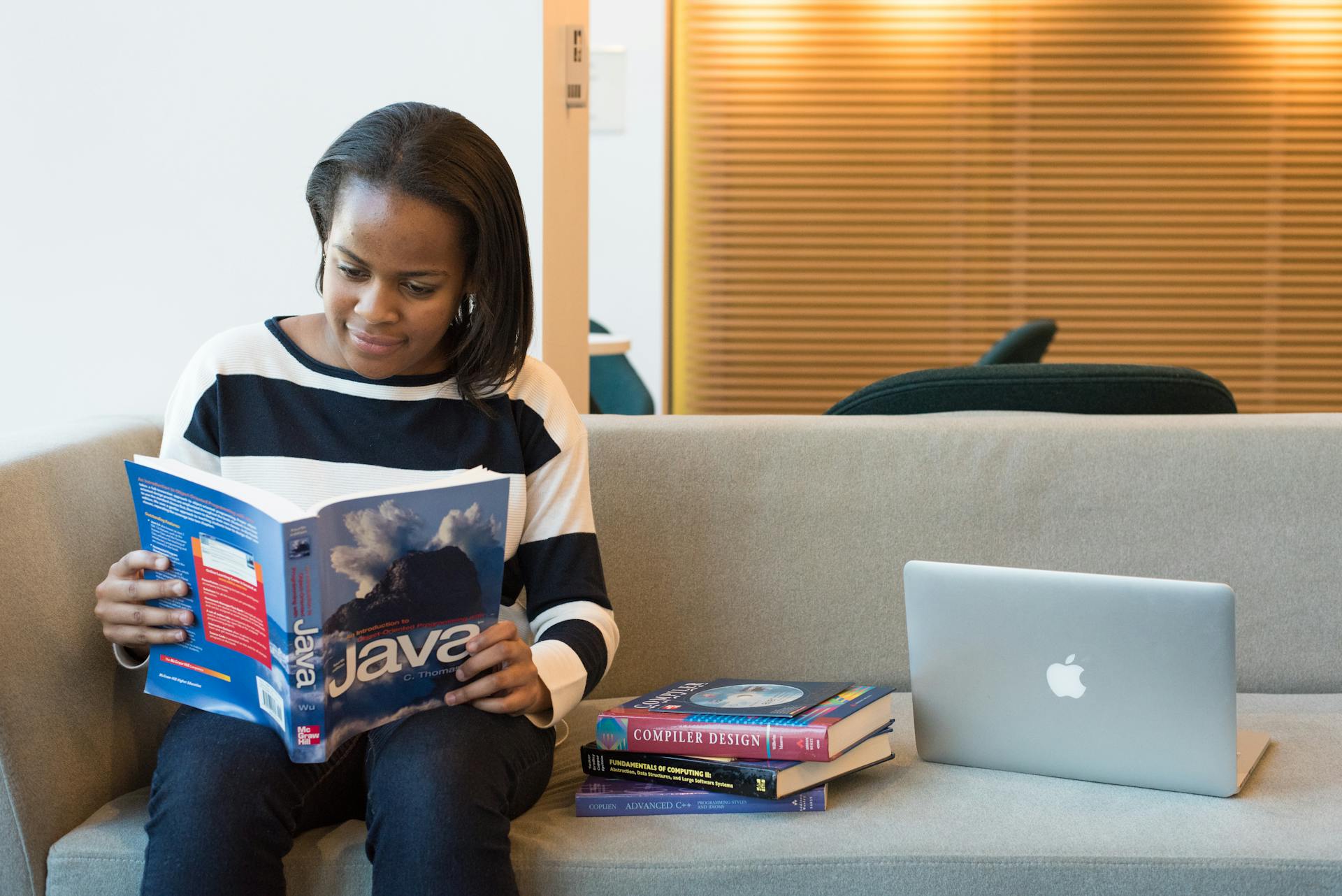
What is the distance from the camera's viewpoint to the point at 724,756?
1.30 metres

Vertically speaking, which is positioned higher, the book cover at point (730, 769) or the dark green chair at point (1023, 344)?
the dark green chair at point (1023, 344)

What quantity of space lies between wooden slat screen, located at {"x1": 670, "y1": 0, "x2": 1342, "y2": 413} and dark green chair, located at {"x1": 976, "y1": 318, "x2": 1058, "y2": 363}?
1.70m

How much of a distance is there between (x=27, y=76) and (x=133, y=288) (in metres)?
0.35

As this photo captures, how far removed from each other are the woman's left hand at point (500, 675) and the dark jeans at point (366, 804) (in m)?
0.02

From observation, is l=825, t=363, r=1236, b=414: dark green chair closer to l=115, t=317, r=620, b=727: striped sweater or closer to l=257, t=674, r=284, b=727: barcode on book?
l=115, t=317, r=620, b=727: striped sweater

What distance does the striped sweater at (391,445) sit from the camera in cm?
135

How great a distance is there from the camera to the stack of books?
4.18 ft

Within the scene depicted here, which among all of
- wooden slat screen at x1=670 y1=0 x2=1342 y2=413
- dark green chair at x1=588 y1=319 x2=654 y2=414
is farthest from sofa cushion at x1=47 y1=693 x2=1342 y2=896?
wooden slat screen at x1=670 y1=0 x2=1342 y2=413

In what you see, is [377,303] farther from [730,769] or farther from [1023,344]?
[1023,344]

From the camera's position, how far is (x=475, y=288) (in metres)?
1.36

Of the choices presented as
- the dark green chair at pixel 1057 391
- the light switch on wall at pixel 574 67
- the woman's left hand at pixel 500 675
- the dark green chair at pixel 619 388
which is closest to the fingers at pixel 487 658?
the woman's left hand at pixel 500 675

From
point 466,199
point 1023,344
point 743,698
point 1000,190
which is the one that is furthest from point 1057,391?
point 1000,190

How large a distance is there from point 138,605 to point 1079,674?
946 millimetres

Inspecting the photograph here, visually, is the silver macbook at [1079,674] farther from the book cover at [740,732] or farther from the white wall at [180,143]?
the white wall at [180,143]
